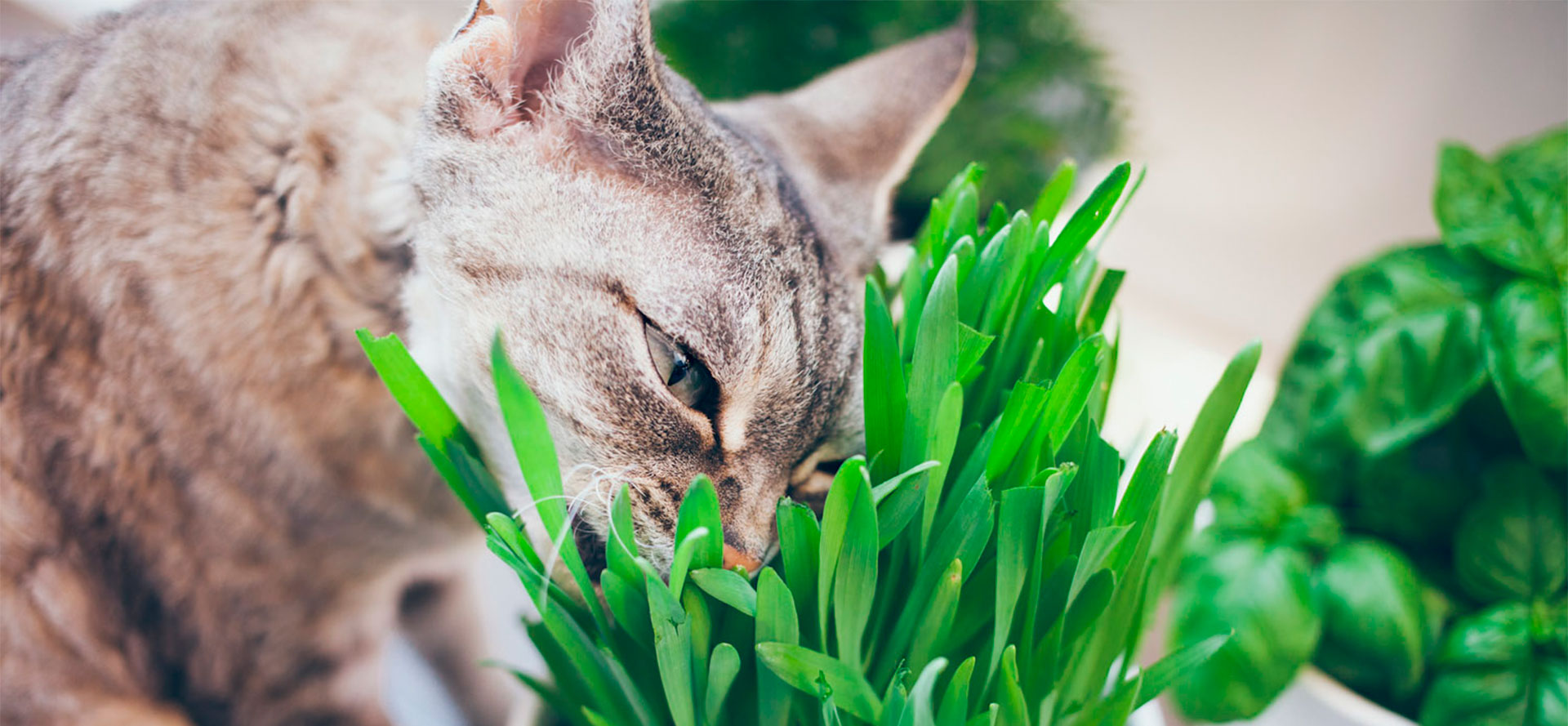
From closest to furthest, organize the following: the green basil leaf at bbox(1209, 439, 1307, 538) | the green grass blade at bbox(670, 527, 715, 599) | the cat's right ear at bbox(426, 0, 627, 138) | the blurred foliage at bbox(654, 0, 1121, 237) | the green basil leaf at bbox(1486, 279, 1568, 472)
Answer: the green grass blade at bbox(670, 527, 715, 599) → the cat's right ear at bbox(426, 0, 627, 138) → the green basil leaf at bbox(1486, 279, 1568, 472) → the green basil leaf at bbox(1209, 439, 1307, 538) → the blurred foliage at bbox(654, 0, 1121, 237)

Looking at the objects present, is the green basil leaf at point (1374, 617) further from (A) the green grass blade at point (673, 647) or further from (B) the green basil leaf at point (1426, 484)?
(A) the green grass blade at point (673, 647)

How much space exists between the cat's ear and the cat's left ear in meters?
0.19

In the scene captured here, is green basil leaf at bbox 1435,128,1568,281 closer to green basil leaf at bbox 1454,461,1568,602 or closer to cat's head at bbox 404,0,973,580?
green basil leaf at bbox 1454,461,1568,602

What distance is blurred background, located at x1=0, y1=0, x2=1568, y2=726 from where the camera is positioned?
2.85 ft

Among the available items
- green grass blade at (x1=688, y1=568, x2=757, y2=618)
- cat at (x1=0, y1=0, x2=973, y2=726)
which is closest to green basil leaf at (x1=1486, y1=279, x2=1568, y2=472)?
cat at (x1=0, y1=0, x2=973, y2=726)

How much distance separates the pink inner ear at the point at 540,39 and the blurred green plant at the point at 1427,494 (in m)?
0.59

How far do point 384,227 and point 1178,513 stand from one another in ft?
1.75

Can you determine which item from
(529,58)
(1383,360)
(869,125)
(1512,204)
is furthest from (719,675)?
(1512,204)

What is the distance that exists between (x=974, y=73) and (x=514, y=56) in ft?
1.89

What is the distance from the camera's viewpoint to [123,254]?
20.1 inches

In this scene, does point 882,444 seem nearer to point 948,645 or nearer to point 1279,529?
point 948,645

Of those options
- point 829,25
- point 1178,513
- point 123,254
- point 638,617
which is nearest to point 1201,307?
point 829,25

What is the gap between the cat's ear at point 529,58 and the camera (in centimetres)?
44

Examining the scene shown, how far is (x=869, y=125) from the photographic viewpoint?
0.69 metres
